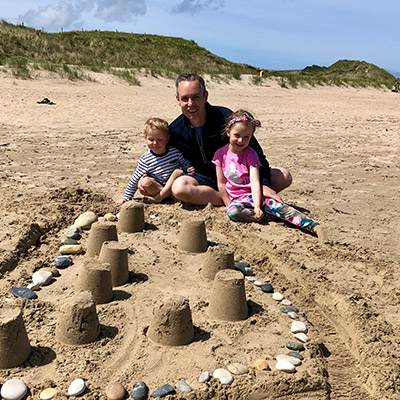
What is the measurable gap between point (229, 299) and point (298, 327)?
0.41m

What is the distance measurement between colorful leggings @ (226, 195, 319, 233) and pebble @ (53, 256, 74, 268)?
1492 mm

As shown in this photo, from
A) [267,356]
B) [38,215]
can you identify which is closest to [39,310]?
[267,356]

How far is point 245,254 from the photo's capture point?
13.1 feet

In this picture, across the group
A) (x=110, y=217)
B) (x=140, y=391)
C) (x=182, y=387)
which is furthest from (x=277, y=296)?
(x=110, y=217)

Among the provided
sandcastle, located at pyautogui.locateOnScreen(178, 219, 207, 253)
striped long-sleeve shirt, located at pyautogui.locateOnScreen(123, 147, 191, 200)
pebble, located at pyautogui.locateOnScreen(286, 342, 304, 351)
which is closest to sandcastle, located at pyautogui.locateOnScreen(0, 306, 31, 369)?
pebble, located at pyautogui.locateOnScreen(286, 342, 304, 351)

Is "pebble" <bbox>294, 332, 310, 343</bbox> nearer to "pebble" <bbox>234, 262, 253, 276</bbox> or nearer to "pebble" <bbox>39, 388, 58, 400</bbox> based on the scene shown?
"pebble" <bbox>234, 262, 253, 276</bbox>

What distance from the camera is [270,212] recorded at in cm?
447

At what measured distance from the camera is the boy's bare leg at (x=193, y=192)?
469cm

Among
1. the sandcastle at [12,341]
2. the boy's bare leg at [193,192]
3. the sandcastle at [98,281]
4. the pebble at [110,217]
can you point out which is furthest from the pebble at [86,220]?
the sandcastle at [12,341]

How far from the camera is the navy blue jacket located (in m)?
4.72

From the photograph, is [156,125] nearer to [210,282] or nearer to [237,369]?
[210,282]

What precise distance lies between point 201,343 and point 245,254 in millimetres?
1412

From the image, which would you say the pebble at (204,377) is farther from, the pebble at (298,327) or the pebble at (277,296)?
the pebble at (277,296)

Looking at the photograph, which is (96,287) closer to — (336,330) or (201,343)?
(201,343)
